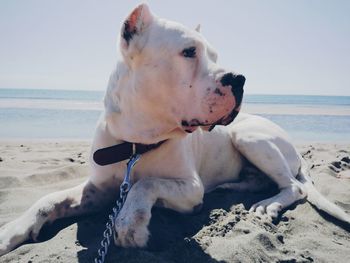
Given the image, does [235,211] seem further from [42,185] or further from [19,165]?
[19,165]

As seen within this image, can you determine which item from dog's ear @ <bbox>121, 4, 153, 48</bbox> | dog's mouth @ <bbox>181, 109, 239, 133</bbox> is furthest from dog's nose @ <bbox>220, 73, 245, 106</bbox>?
dog's ear @ <bbox>121, 4, 153, 48</bbox>

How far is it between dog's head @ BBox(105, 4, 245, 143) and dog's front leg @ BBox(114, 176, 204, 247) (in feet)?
1.02

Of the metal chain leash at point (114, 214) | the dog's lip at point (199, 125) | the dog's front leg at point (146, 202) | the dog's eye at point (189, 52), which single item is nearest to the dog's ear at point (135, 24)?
the dog's eye at point (189, 52)

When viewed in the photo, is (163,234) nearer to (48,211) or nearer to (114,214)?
(114,214)

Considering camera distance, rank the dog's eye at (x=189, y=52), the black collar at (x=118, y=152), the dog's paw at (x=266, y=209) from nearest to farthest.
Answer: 1. the dog's eye at (x=189, y=52)
2. the black collar at (x=118, y=152)
3. the dog's paw at (x=266, y=209)

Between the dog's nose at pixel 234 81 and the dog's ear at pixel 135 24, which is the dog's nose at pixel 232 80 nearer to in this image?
the dog's nose at pixel 234 81

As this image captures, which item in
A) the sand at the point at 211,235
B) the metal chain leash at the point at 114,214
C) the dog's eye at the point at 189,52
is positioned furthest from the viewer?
the dog's eye at the point at 189,52

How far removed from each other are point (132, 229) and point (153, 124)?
26.2 inches

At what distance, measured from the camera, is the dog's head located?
7.82 ft

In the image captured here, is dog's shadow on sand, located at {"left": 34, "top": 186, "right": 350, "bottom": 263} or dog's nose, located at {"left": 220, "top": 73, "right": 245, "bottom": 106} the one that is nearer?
dog's shadow on sand, located at {"left": 34, "top": 186, "right": 350, "bottom": 263}

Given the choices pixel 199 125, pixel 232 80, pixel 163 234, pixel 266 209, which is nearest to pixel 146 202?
pixel 163 234

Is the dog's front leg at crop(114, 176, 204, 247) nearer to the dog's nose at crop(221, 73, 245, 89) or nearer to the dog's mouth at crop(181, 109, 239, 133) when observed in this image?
the dog's mouth at crop(181, 109, 239, 133)

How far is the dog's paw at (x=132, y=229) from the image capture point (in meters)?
2.30

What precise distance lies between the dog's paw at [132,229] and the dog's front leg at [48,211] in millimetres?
636
